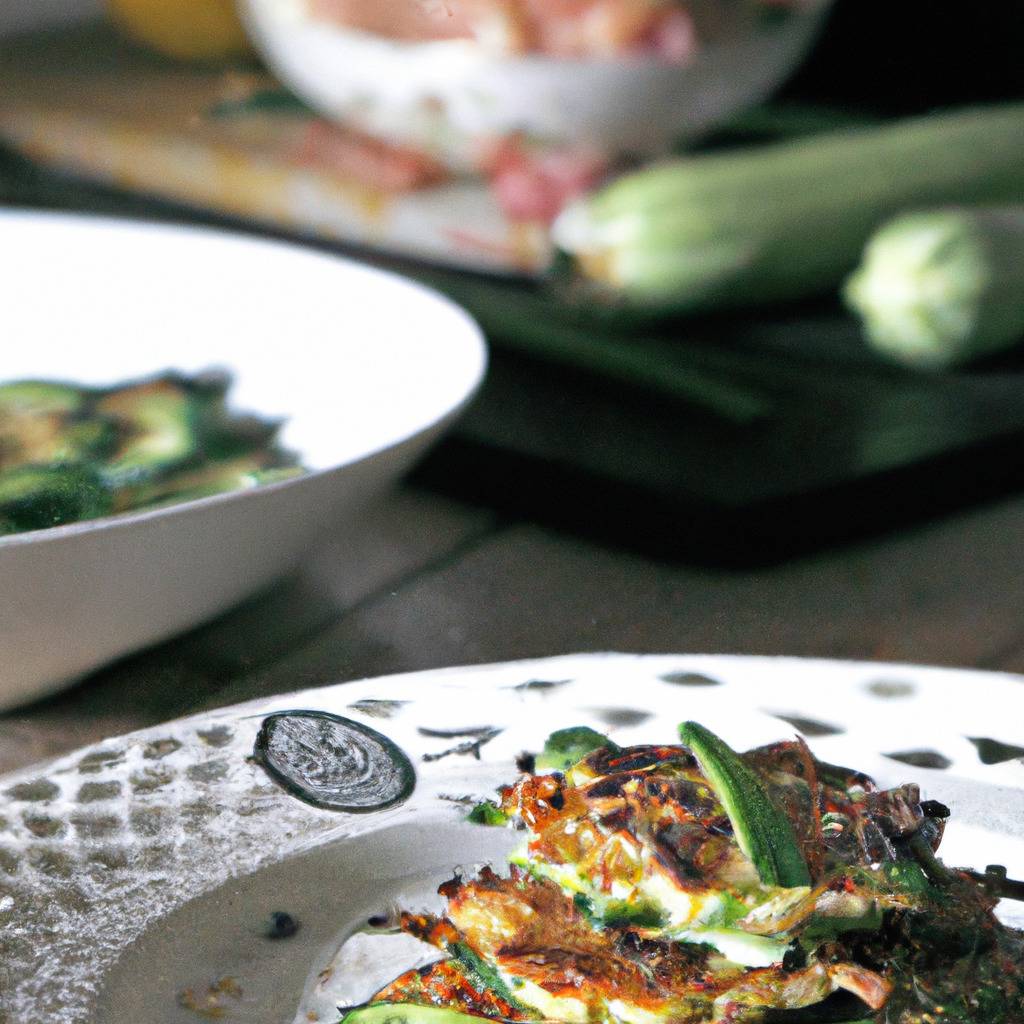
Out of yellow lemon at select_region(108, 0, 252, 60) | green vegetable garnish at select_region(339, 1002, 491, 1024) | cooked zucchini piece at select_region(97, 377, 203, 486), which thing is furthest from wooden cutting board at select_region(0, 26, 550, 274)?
green vegetable garnish at select_region(339, 1002, 491, 1024)

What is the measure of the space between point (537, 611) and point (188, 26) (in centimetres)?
111

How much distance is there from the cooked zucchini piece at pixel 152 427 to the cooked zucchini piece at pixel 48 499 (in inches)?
2.2

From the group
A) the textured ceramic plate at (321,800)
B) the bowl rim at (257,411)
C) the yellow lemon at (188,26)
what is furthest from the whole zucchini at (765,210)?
the yellow lemon at (188,26)

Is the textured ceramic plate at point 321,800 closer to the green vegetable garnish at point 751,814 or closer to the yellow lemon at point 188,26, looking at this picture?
the green vegetable garnish at point 751,814

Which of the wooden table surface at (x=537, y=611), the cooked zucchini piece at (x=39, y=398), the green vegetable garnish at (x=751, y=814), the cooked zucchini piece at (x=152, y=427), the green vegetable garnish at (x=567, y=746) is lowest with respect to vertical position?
the wooden table surface at (x=537, y=611)

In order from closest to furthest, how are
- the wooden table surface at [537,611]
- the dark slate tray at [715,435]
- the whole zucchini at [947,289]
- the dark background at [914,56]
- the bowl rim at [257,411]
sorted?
the bowl rim at [257,411] → the wooden table surface at [537,611] → the dark slate tray at [715,435] → the whole zucchini at [947,289] → the dark background at [914,56]

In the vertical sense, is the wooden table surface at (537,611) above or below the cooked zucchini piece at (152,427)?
below

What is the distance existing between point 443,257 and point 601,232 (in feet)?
0.66

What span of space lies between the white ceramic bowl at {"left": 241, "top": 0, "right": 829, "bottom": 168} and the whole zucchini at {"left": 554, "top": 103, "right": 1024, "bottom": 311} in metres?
0.09

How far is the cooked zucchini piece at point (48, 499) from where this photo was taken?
0.61 meters

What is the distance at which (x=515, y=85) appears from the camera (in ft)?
3.80

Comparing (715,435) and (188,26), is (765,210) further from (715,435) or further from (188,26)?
(188,26)

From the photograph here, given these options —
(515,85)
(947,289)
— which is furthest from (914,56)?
(947,289)

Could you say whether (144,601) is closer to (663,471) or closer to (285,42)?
(663,471)
